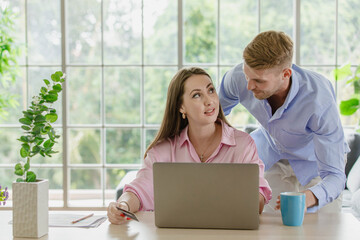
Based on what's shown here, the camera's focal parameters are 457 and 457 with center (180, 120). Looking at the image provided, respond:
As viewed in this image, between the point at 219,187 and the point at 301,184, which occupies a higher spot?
the point at 219,187

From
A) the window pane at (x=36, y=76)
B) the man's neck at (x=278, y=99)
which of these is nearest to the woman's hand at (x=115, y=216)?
the man's neck at (x=278, y=99)

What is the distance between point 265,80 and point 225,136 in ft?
1.08

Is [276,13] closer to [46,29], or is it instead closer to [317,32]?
[317,32]

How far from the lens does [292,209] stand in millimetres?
1680

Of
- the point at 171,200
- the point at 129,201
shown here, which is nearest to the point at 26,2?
the point at 129,201

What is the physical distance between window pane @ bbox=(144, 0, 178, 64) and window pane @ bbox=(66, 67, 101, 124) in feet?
1.94

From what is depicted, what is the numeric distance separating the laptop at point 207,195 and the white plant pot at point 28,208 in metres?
0.41

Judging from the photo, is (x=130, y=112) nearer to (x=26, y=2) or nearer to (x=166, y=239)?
(x=26, y=2)

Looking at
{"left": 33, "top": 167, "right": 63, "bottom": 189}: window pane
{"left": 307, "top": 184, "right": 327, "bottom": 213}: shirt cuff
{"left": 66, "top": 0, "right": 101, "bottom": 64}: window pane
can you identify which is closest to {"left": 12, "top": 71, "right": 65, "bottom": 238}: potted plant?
{"left": 307, "top": 184, "right": 327, "bottom": 213}: shirt cuff

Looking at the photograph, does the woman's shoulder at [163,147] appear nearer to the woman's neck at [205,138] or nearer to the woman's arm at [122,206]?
the woman's neck at [205,138]

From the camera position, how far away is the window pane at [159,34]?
4.40 m

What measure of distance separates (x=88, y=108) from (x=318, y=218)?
3.22m

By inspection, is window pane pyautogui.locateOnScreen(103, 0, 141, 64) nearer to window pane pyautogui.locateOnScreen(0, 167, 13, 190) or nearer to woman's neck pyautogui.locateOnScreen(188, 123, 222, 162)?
window pane pyautogui.locateOnScreen(0, 167, 13, 190)

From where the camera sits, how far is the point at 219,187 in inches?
63.1
